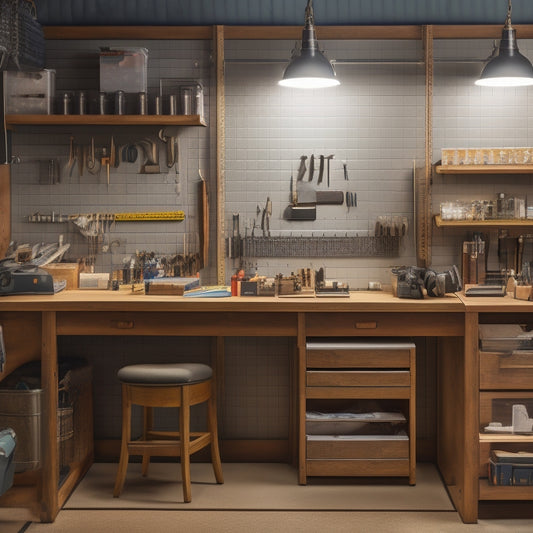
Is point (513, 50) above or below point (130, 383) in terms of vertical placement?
above

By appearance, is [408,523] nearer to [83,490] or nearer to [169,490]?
[169,490]

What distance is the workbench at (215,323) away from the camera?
4453mm

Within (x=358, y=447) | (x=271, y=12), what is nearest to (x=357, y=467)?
(x=358, y=447)

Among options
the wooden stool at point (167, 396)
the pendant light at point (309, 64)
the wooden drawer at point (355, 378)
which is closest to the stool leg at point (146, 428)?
the wooden stool at point (167, 396)

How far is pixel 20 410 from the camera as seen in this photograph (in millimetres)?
4465

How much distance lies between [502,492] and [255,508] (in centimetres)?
133

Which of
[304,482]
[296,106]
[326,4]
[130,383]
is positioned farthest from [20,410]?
[326,4]

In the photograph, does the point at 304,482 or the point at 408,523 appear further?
the point at 304,482

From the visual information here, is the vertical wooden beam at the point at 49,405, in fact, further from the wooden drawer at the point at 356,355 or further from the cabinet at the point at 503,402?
the cabinet at the point at 503,402

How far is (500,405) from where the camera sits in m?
4.40

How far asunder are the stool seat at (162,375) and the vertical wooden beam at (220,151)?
0.90 metres

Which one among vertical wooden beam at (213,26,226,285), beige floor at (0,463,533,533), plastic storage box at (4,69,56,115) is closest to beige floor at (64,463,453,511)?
beige floor at (0,463,533,533)

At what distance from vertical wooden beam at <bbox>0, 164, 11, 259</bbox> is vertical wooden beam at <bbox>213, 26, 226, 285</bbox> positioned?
4.45 feet

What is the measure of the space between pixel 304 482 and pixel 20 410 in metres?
1.68
